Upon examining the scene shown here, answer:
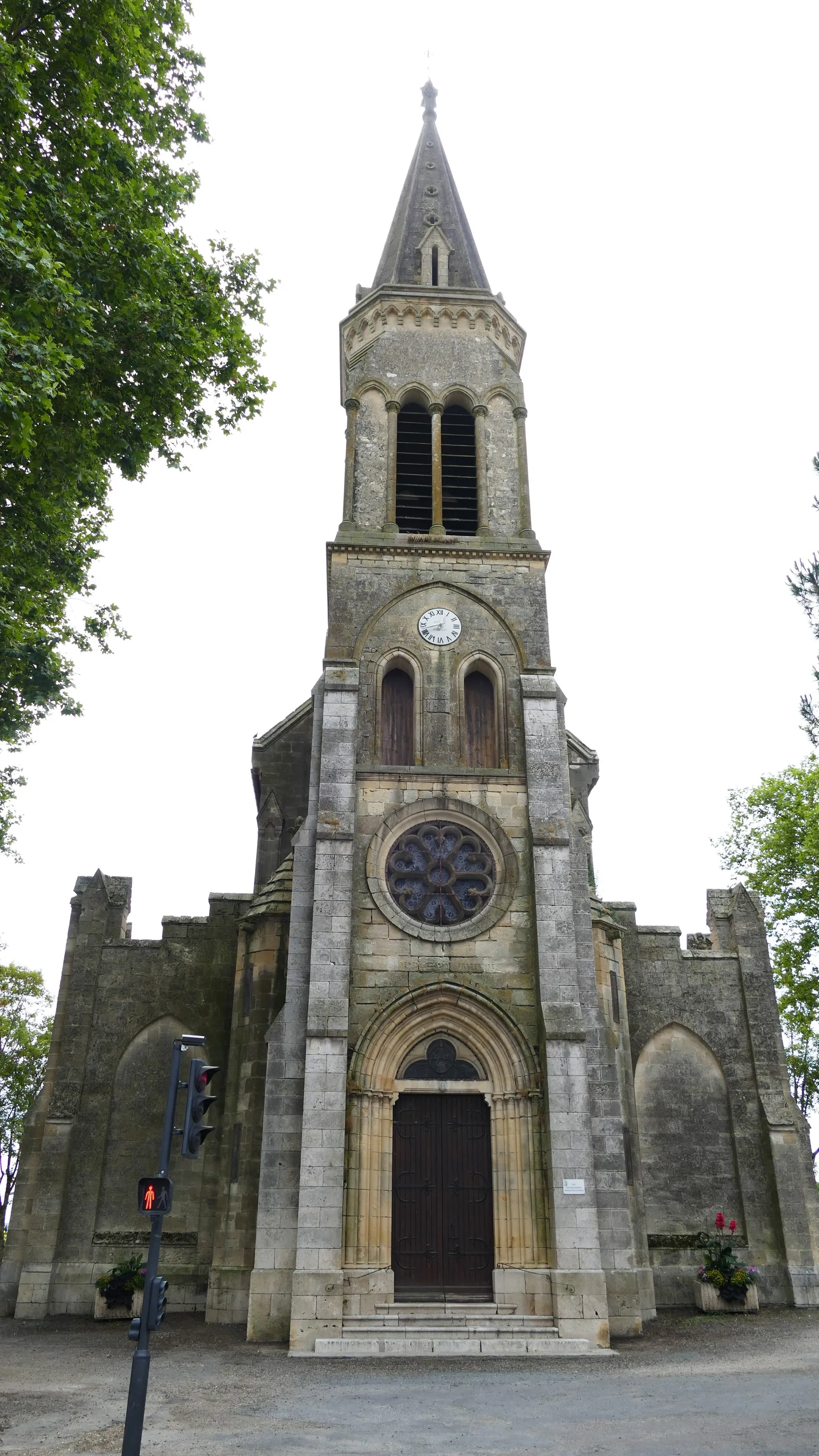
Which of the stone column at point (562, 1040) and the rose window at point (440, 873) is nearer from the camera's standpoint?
the stone column at point (562, 1040)

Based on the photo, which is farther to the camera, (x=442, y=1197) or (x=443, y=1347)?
(x=442, y=1197)

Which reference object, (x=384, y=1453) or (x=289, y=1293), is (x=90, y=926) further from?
(x=384, y=1453)

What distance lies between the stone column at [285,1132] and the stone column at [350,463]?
21.3ft

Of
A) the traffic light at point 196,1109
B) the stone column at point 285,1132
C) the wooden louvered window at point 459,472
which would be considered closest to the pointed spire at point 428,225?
the wooden louvered window at point 459,472

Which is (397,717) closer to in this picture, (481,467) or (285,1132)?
(481,467)

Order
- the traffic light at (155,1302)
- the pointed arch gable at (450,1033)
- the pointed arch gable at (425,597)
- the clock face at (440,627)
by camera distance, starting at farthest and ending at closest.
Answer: the clock face at (440,627) → the pointed arch gable at (425,597) → the pointed arch gable at (450,1033) → the traffic light at (155,1302)

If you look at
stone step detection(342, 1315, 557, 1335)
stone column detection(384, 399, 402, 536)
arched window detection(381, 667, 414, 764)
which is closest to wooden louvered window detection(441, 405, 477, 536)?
stone column detection(384, 399, 402, 536)

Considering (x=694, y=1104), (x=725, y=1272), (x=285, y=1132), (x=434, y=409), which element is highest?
(x=434, y=409)

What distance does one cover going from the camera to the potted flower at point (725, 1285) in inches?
742

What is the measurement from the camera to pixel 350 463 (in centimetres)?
2247

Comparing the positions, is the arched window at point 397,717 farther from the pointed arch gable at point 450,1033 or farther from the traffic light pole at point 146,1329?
the traffic light pole at point 146,1329

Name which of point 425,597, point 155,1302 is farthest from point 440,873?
point 155,1302

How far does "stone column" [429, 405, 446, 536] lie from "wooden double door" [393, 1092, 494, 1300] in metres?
11.3

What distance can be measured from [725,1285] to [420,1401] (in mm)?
10182
